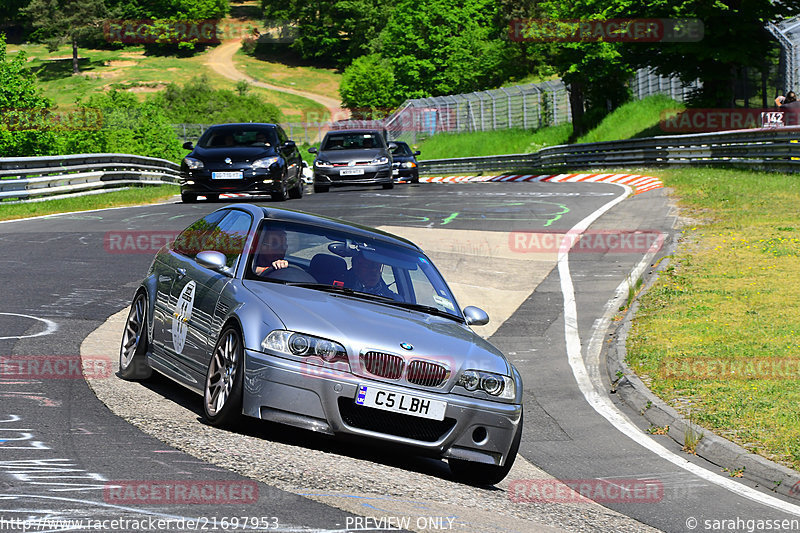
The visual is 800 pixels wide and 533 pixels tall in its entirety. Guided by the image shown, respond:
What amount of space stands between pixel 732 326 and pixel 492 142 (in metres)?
52.5

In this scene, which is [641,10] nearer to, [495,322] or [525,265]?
[525,265]

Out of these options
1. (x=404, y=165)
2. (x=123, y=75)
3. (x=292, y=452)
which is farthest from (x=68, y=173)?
(x=123, y=75)

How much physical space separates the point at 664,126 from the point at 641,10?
26.3 feet

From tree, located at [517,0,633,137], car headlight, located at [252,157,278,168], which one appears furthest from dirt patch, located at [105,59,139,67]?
car headlight, located at [252,157,278,168]

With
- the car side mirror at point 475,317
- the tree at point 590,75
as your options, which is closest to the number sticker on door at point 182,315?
the car side mirror at point 475,317

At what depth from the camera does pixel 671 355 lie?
37.3ft

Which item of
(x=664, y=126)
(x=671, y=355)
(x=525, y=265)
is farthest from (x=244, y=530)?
(x=664, y=126)

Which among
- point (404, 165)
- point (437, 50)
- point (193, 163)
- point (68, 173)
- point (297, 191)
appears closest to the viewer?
point (193, 163)

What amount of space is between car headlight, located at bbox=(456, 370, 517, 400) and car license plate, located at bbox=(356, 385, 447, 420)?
26 cm

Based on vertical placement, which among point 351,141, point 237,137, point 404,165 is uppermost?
point 237,137

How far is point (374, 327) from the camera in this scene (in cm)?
678

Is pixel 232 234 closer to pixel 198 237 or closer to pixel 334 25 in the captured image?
pixel 198 237

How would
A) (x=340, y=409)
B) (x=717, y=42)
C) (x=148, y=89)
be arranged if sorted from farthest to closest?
(x=148, y=89) → (x=717, y=42) → (x=340, y=409)

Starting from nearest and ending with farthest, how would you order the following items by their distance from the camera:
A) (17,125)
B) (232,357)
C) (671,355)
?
(232,357) → (671,355) → (17,125)
